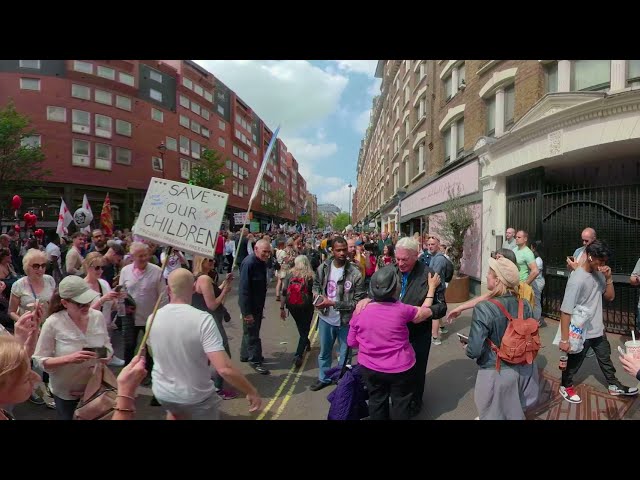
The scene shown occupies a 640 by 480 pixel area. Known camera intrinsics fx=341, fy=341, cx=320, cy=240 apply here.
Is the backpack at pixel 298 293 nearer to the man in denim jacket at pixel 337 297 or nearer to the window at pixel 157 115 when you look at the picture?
the man in denim jacket at pixel 337 297

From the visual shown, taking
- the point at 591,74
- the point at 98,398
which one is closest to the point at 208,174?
the point at 591,74

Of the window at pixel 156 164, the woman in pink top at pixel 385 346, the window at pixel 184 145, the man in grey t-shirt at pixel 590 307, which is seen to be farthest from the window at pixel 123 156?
the man in grey t-shirt at pixel 590 307

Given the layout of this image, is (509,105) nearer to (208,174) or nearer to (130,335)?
(130,335)

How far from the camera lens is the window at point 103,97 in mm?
27422

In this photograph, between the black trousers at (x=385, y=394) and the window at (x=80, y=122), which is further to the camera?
the window at (x=80, y=122)

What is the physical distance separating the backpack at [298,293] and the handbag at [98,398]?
260 centimetres

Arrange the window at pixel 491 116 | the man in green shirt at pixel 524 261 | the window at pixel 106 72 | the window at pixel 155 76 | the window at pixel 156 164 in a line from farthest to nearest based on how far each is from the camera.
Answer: the window at pixel 155 76, the window at pixel 156 164, the window at pixel 106 72, the window at pixel 491 116, the man in green shirt at pixel 524 261

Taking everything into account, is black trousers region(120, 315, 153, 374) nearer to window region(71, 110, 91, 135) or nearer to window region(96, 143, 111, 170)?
window region(96, 143, 111, 170)

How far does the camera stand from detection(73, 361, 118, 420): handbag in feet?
8.00

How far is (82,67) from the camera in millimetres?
26781

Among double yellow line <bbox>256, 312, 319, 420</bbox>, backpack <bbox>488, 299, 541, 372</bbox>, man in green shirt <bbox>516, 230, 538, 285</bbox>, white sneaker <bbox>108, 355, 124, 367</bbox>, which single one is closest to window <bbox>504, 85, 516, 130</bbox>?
man in green shirt <bbox>516, 230, 538, 285</bbox>

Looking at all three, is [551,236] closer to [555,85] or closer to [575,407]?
[555,85]

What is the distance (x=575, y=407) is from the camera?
388 cm

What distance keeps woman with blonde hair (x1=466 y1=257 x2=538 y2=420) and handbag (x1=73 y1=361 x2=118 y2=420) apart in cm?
287
